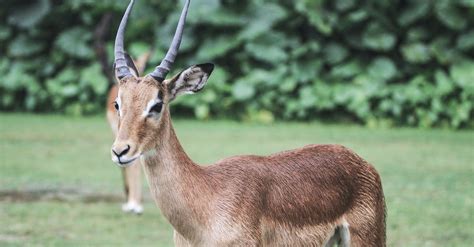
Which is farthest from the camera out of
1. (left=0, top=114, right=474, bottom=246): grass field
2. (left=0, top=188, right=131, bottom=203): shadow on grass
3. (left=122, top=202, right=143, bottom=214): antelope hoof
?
(left=0, top=188, right=131, bottom=203): shadow on grass

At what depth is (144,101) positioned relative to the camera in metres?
6.09

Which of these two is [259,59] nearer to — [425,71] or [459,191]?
[425,71]

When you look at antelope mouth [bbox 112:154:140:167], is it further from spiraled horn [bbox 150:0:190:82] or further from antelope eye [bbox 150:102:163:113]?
spiraled horn [bbox 150:0:190:82]

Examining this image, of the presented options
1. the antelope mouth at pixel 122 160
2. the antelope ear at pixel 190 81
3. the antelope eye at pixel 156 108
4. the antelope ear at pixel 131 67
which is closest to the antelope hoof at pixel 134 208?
the antelope ear at pixel 131 67

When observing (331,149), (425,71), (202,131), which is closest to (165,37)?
(202,131)

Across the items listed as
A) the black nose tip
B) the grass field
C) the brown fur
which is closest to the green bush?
the grass field

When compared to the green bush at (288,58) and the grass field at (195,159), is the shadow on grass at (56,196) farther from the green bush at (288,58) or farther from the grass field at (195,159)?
the green bush at (288,58)

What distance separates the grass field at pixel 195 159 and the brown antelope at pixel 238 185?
3460mm

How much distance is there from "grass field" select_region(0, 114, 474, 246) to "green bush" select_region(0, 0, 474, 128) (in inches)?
31.6

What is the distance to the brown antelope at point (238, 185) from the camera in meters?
6.09

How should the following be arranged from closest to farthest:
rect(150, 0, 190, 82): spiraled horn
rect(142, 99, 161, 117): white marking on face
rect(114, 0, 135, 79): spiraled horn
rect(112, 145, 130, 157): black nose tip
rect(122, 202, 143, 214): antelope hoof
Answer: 1. rect(112, 145, 130, 157): black nose tip
2. rect(142, 99, 161, 117): white marking on face
3. rect(150, 0, 190, 82): spiraled horn
4. rect(114, 0, 135, 79): spiraled horn
5. rect(122, 202, 143, 214): antelope hoof

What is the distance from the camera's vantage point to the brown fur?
6.10 meters

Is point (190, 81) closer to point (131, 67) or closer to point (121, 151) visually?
point (131, 67)

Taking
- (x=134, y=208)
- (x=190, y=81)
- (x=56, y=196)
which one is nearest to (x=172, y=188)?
(x=190, y=81)
